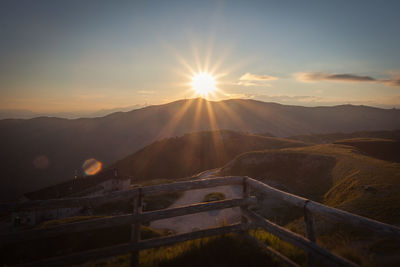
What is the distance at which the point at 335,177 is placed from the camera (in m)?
28.3

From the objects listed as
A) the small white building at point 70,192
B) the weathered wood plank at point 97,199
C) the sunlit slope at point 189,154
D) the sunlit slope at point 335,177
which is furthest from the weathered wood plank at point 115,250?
the sunlit slope at point 189,154

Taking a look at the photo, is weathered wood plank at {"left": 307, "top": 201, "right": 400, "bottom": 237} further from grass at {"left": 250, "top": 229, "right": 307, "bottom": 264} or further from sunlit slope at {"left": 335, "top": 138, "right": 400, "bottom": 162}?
sunlit slope at {"left": 335, "top": 138, "right": 400, "bottom": 162}

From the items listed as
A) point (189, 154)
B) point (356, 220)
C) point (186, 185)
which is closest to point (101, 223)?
point (186, 185)

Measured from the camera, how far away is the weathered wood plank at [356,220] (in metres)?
3.89

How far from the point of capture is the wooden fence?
4738 millimetres

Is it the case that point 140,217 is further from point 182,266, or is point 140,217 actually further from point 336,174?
point 336,174

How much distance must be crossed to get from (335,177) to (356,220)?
27612 millimetres

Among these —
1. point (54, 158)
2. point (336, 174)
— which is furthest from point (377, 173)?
point (54, 158)

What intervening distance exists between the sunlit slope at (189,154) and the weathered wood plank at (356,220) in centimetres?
6988

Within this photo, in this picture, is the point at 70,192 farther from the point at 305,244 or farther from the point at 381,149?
the point at 381,149

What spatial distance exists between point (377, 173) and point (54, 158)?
215 metres

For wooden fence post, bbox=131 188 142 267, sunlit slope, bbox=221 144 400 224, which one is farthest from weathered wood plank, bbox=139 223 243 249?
sunlit slope, bbox=221 144 400 224

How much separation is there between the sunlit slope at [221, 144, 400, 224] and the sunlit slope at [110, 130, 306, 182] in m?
34.0

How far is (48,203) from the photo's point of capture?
563 centimetres
